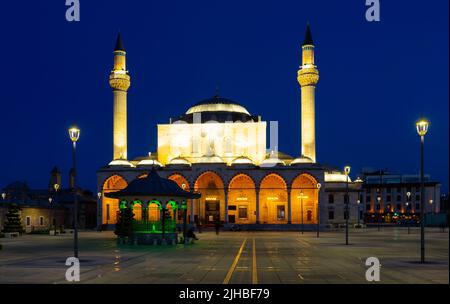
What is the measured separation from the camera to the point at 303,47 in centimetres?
8481

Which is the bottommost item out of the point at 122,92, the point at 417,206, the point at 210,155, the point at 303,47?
the point at 417,206

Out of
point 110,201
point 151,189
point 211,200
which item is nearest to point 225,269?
point 151,189

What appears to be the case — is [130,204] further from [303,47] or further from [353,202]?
[353,202]

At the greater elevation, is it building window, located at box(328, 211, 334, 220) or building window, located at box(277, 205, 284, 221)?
building window, located at box(277, 205, 284, 221)

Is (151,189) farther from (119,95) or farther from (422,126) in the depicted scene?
(119,95)

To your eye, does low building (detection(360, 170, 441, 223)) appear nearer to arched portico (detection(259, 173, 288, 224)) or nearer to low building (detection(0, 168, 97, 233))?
arched portico (detection(259, 173, 288, 224))

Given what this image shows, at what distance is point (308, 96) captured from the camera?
82938mm

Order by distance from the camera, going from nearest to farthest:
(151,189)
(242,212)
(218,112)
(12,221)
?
(151,189), (12,221), (242,212), (218,112)

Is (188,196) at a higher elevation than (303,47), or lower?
lower

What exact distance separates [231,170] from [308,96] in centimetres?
1457

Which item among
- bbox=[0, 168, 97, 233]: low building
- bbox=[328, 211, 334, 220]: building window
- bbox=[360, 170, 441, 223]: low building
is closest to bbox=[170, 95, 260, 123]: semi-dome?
bbox=[328, 211, 334, 220]: building window

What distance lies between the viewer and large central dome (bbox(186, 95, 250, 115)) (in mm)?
97581
